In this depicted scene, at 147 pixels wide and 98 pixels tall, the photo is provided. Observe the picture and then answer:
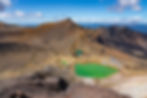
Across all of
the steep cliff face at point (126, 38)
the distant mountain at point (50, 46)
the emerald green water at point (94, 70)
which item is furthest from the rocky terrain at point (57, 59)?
the emerald green water at point (94, 70)

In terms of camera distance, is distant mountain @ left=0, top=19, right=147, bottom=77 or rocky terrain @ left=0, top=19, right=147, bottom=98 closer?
rocky terrain @ left=0, top=19, right=147, bottom=98

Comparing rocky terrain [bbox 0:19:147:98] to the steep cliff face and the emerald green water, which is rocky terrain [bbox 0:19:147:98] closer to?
the steep cliff face

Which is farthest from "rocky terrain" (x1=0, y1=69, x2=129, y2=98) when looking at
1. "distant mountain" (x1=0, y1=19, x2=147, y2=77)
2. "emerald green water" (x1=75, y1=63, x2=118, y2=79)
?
"distant mountain" (x1=0, y1=19, x2=147, y2=77)

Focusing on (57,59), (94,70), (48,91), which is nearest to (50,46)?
(57,59)

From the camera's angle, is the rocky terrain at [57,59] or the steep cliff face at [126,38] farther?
the steep cliff face at [126,38]

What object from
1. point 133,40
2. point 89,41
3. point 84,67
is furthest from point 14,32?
point 133,40

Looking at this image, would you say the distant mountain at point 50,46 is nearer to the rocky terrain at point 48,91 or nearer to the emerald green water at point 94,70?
the emerald green water at point 94,70

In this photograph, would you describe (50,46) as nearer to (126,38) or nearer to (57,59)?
(57,59)

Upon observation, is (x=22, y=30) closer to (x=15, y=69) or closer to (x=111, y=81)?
(x=15, y=69)
